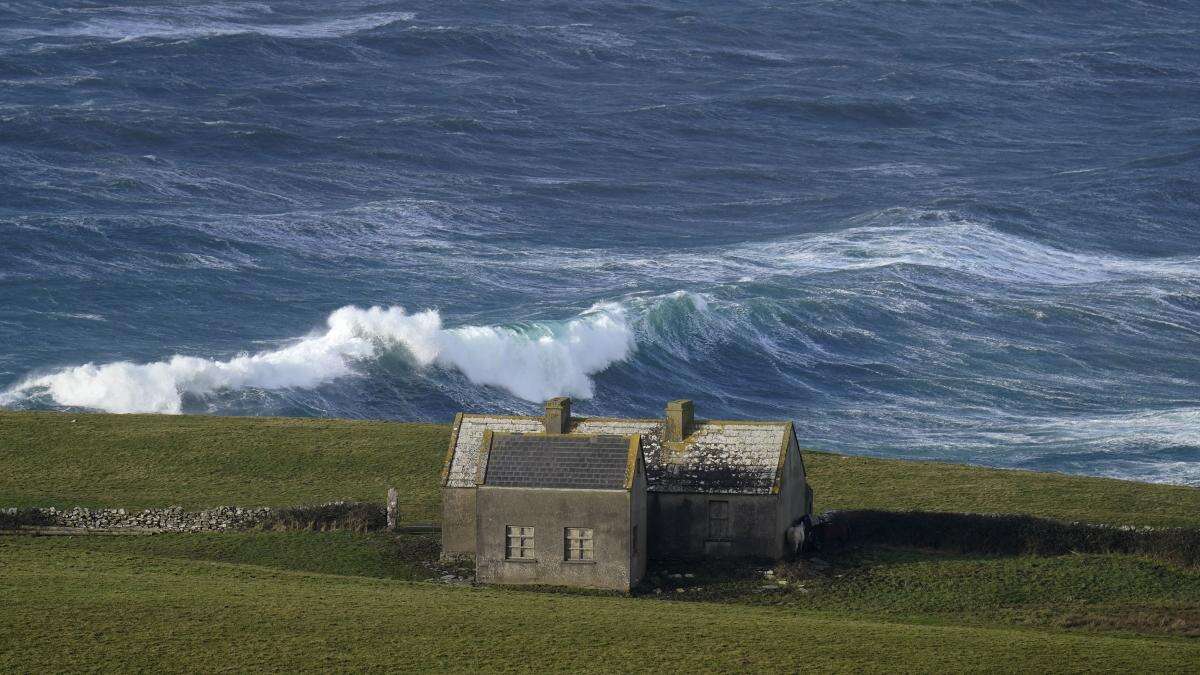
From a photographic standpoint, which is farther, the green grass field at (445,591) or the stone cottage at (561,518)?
the stone cottage at (561,518)

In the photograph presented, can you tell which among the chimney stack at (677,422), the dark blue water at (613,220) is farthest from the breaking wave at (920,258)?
the chimney stack at (677,422)

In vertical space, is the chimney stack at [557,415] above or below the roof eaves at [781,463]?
above

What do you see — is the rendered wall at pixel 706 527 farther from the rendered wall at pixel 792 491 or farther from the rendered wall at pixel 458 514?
the rendered wall at pixel 458 514

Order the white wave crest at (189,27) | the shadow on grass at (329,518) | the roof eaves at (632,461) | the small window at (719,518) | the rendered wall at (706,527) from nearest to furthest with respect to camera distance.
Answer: the roof eaves at (632,461) < the rendered wall at (706,527) < the small window at (719,518) < the shadow on grass at (329,518) < the white wave crest at (189,27)

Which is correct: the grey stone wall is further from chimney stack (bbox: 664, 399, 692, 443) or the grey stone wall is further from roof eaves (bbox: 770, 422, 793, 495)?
roof eaves (bbox: 770, 422, 793, 495)

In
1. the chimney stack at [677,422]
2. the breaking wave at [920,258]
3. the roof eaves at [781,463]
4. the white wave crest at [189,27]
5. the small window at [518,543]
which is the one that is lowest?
the small window at [518,543]

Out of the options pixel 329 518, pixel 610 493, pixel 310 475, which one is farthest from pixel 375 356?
pixel 610 493

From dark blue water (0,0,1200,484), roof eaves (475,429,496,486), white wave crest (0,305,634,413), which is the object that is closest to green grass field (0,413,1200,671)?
roof eaves (475,429,496,486)
